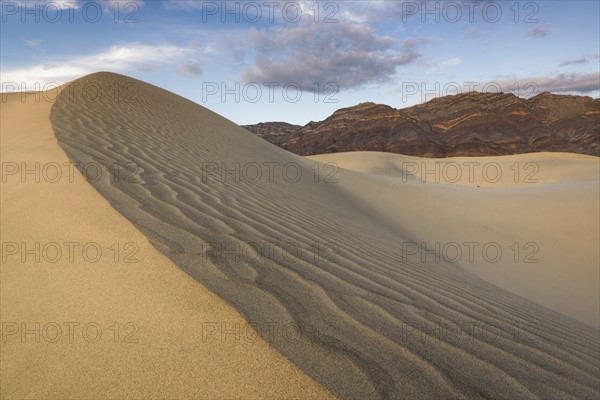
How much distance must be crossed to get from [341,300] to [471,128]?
47054mm

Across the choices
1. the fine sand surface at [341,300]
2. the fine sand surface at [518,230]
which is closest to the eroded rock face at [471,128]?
the fine sand surface at [518,230]

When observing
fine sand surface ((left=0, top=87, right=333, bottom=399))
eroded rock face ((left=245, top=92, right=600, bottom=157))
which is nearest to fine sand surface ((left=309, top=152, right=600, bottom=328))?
fine sand surface ((left=0, top=87, right=333, bottom=399))

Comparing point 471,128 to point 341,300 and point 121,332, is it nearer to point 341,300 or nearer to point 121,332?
point 341,300

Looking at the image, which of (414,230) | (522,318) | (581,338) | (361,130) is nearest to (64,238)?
(522,318)

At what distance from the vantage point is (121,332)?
1.60m

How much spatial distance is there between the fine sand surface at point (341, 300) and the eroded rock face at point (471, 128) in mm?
42740

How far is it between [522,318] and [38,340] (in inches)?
117

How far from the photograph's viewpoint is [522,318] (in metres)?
2.83

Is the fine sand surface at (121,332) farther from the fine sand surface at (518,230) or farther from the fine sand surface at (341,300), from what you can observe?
the fine sand surface at (518,230)

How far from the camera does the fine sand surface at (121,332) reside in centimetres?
131

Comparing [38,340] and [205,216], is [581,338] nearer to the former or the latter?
[205,216]

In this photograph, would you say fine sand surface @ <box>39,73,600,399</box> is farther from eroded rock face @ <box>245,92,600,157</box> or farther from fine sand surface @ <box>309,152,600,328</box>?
eroded rock face @ <box>245,92,600,157</box>

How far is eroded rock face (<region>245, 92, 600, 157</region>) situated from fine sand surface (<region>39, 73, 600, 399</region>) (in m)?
42.7

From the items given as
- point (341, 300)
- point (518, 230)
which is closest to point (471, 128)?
point (518, 230)
